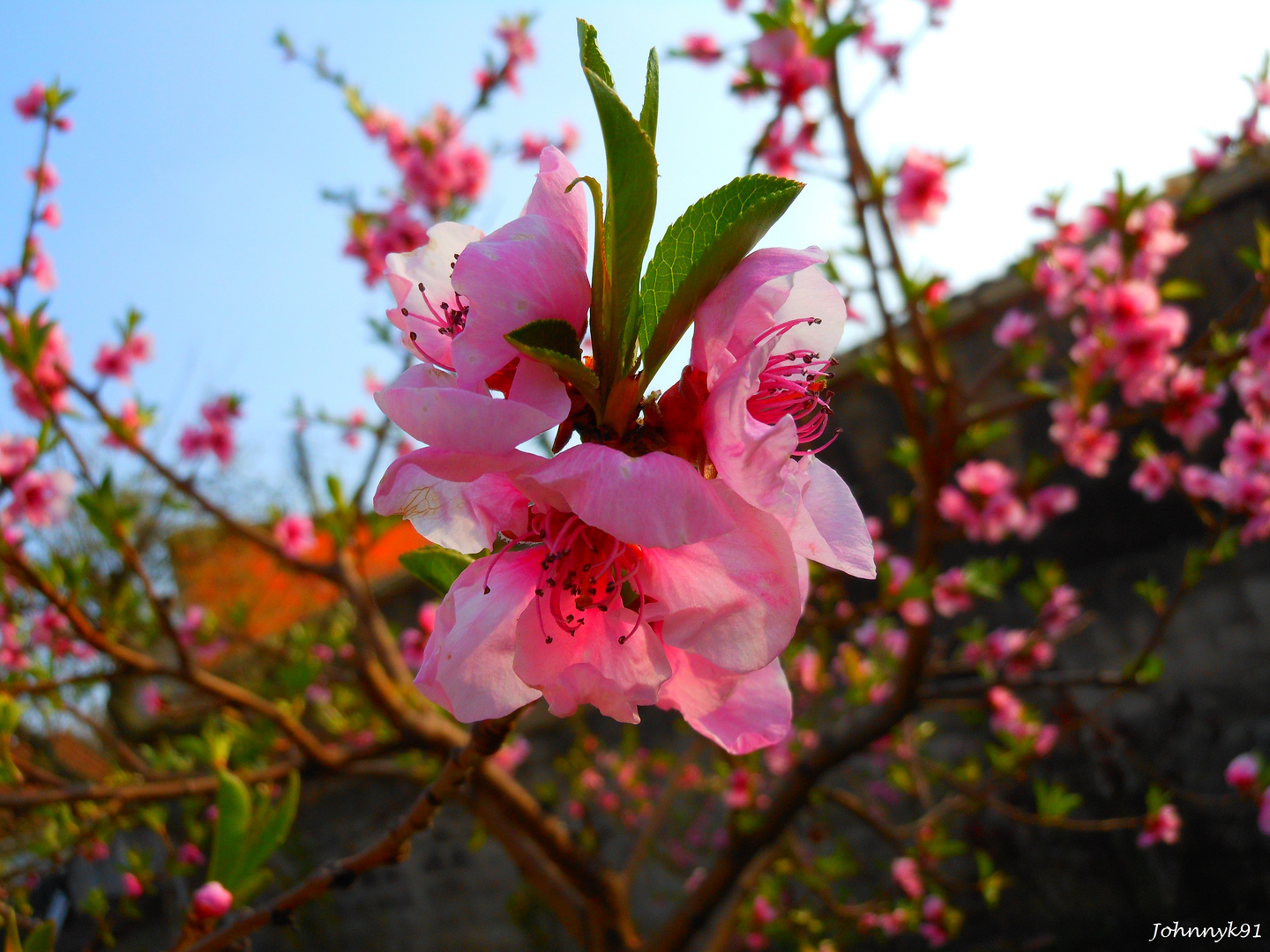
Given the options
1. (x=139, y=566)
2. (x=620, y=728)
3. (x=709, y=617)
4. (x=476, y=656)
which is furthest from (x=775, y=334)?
(x=620, y=728)

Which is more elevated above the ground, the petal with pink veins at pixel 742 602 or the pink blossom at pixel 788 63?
the pink blossom at pixel 788 63

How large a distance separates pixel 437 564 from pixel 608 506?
24 cm

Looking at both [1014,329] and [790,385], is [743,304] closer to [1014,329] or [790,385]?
[790,385]

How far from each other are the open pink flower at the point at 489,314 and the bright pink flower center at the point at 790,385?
6.4 inches

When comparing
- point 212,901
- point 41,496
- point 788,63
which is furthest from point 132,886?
point 788,63

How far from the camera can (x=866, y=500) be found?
450 cm

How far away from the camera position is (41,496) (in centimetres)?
318

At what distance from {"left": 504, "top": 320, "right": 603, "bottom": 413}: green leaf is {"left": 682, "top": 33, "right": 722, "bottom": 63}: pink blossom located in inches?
113

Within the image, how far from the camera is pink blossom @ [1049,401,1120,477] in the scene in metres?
3.05

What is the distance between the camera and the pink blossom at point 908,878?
3678 millimetres

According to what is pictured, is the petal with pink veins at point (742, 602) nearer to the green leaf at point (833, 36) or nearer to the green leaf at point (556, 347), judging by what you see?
the green leaf at point (556, 347)

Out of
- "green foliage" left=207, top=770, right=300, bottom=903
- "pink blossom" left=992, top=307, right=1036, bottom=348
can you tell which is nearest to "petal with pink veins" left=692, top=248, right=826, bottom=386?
"green foliage" left=207, top=770, right=300, bottom=903

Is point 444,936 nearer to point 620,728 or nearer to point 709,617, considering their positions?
point 620,728
